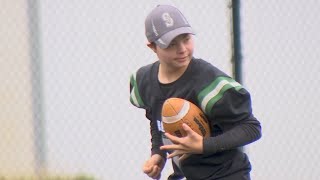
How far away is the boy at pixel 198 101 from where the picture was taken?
328cm

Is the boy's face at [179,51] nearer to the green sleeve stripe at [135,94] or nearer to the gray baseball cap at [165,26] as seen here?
the gray baseball cap at [165,26]

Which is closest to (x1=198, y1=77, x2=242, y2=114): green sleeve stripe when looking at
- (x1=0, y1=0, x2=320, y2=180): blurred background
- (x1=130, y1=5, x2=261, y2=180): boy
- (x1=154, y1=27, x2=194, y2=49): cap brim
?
(x1=130, y1=5, x2=261, y2=180): boy

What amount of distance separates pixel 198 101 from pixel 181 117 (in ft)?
0.37

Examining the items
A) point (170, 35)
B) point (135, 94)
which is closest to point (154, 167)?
point (135, 94)

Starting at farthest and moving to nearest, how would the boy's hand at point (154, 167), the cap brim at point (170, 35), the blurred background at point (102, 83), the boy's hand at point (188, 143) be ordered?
the blurred background at point (102, 83)
the boy's hand at point (154, 167)
the cap brim at point (170, 35)
the boy's hand at point (188, 143)

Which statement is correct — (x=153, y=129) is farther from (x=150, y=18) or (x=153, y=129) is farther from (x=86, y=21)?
(x=86, y=21)

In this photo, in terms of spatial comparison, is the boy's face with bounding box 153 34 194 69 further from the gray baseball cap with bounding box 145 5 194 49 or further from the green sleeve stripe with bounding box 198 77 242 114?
the green sleeve stripe with bounding box 198 77 242 114

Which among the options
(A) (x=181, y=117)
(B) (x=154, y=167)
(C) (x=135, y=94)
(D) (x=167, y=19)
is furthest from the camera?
(C) (x=135, y=94)

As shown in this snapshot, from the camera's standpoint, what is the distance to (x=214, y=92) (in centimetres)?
330

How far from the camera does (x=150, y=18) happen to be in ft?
11.5

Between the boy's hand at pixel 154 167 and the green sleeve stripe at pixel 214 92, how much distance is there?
47cm

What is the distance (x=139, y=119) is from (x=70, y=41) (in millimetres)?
815

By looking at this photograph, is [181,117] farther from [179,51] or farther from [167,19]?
[167,19]

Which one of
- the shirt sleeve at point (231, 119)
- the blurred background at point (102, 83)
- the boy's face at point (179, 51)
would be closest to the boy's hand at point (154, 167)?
the shirt sleeve at point (231, 119)
